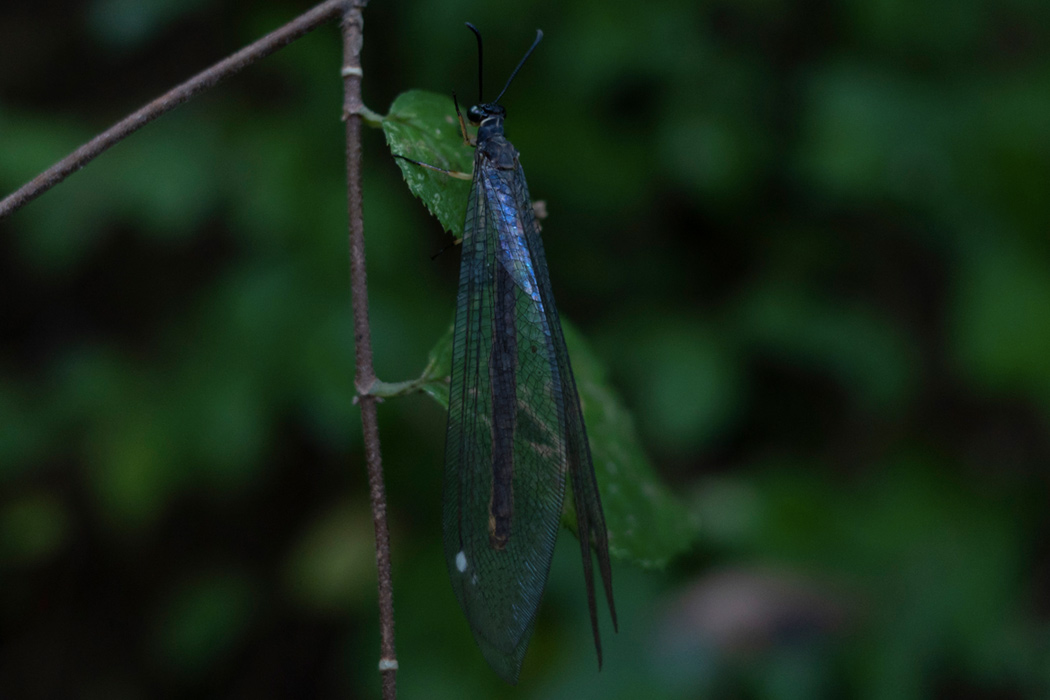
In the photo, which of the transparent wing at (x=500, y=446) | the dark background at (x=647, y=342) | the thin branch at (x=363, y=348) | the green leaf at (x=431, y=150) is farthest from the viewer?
the dark background at (x=647, y=342)

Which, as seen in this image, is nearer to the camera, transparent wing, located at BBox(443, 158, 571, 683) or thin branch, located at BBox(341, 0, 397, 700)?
thin branch, located at BBox(341, 0, 397, 700)

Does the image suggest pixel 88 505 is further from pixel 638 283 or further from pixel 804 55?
pixel 804 55

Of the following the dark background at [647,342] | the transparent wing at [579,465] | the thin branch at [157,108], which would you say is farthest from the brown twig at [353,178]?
the dark background at [647,342]

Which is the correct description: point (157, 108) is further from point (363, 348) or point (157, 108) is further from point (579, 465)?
point (579, 465)

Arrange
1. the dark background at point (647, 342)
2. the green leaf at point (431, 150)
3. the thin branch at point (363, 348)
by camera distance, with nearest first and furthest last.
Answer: the thin branch at point (363, 348) → the green leaf at point (431, 150) → the dark background at point (647, 342)

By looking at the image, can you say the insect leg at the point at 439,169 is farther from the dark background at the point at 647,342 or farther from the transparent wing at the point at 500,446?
the dark background at the point at 647,342

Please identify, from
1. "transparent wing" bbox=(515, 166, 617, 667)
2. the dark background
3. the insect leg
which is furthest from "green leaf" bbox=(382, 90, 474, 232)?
the dark background

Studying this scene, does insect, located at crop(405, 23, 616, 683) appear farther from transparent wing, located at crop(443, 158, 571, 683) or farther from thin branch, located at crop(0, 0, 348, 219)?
thin branch, located at crop(0, 0, 348, 219)
